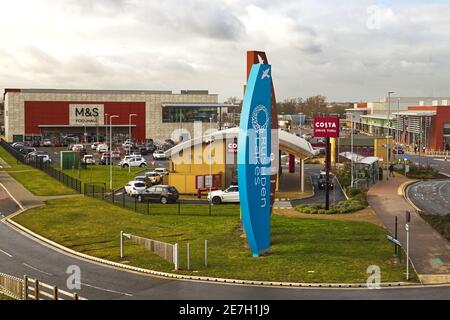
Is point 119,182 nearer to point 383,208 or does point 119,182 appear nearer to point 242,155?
point 383,208

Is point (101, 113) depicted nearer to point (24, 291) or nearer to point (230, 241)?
point (230, 241)

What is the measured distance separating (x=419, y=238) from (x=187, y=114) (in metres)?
83.7

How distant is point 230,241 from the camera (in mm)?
27875

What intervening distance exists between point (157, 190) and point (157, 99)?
6743 cm

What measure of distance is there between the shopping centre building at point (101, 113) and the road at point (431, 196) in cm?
5283

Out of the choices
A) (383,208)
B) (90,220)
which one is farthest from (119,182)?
(383,208)

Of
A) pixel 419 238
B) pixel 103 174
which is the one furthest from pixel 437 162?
pixel 419 238

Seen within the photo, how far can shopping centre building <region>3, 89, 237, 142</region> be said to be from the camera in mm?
102812

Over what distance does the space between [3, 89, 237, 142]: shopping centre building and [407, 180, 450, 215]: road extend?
52.8 m

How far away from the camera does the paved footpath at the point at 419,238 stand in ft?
71.9

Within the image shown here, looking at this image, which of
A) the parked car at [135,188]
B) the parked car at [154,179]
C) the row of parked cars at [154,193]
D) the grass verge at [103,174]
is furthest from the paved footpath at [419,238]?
the grass verge at [103,174]

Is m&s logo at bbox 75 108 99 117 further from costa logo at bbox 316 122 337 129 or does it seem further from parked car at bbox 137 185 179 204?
costa logo at bbox 316 122 337 129

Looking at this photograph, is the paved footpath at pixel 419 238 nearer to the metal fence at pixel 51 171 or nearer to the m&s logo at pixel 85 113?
the metal fence at pixel 51 171
